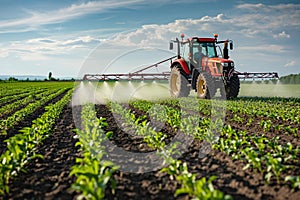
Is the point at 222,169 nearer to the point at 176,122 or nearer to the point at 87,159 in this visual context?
the point at 87,159

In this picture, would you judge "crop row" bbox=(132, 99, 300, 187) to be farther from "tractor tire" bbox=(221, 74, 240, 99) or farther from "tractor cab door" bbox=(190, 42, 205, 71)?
"tractor cab door" bbox=(190, 42, 205, 71)

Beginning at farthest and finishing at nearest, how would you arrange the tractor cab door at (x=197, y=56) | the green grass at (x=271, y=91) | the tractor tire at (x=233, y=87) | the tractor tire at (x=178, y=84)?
the green grass at (x=271, y=91)
the tractor tire at (x=178, y=84)
the tractor cab door at (x=197, y=56)
the tractor tire at (x=233, y=87)

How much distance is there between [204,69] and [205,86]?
101 cm

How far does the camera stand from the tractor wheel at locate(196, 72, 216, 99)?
13.3 m

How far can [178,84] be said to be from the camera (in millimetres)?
15492

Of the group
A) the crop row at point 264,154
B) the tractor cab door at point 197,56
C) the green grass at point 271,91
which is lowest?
the crop row at point 264,154

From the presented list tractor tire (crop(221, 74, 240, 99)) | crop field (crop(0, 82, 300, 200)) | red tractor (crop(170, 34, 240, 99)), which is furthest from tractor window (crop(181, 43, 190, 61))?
crop field (crop(0, 82, 300, 200))

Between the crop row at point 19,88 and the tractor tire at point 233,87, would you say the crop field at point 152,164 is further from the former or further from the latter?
the crop row at point 19,88

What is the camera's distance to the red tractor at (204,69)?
13.4 meters

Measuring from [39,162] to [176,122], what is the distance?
352 cm

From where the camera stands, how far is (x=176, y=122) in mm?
8367

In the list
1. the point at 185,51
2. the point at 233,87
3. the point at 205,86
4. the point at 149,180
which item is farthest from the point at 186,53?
the point at 149,180

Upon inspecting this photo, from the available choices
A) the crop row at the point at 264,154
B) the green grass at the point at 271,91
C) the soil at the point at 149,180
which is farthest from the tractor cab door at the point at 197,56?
the soil at the point at 149,180

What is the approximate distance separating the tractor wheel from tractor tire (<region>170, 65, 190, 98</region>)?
1.00 meters
